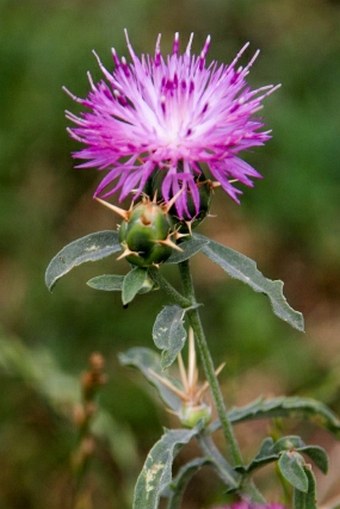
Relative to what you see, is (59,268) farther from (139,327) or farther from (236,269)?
(139,327)

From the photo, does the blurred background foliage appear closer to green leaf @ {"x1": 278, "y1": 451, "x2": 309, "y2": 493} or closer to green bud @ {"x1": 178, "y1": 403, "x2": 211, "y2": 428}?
green bud @ {"x1": 178, "y1": 403, "x2": 211, "y2": 428}

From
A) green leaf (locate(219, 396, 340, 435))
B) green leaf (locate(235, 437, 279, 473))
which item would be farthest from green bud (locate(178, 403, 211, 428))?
green leaf (locate(235, 437, 279, 473))

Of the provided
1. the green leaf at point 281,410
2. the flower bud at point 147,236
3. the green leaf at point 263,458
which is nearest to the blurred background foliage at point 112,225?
the green leaf at point 281,410

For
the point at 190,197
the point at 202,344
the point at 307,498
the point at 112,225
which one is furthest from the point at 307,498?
the point at 112,225

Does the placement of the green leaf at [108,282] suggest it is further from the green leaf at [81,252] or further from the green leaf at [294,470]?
the green leaf at [294,470]

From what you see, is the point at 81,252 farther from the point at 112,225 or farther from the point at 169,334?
the point at 112,225
